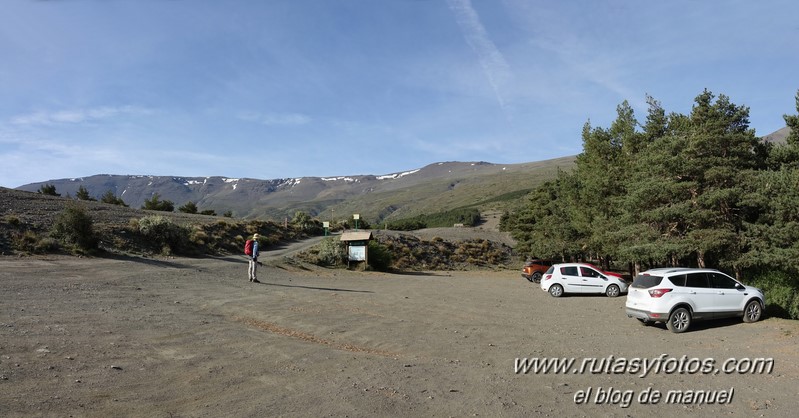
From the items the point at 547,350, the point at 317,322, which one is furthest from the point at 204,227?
the point at 547,350

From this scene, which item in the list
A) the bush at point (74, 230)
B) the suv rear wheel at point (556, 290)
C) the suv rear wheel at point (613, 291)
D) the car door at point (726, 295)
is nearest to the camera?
the car door at point (726, 295)

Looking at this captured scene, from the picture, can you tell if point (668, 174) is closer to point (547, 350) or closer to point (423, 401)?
point (547, 350)

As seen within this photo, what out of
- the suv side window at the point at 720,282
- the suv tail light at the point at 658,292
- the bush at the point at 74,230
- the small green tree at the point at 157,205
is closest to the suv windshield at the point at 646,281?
the suv tail light at the point at 658,292

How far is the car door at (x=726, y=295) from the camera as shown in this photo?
44.5 feet

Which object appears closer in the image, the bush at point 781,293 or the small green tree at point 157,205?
the bush at point 781,293

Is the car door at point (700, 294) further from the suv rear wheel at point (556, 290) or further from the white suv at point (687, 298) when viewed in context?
the suv rear wheel at point (556, 290)

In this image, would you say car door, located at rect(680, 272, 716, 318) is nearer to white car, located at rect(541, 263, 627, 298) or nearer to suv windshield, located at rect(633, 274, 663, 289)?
suv windshield, located at rect(633, 274, 663, 289)

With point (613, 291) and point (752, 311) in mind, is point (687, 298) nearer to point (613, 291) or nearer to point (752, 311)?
point (752, 311)

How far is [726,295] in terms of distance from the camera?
1369cm

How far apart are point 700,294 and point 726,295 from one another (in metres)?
1.06

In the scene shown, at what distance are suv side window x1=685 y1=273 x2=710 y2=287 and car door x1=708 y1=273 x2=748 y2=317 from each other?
26 centimetres

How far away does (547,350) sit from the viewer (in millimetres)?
10328

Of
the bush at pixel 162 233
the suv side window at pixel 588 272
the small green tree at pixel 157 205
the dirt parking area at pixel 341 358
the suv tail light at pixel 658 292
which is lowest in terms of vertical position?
the dirt parking area at pixel 341 358

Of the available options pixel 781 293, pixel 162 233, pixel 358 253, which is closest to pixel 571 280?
pixel 781 293
